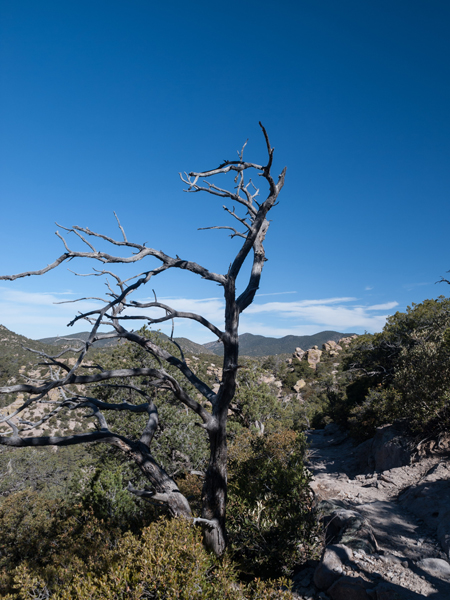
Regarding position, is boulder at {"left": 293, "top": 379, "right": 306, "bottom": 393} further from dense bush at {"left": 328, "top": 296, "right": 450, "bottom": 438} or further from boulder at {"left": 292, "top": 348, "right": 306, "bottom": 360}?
dense bush at {"left": 328, "top": 296, "right": 450, "bottom": 438}

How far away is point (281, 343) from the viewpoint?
136000 mm

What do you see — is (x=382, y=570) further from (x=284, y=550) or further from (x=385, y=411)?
(x=385, y=411)

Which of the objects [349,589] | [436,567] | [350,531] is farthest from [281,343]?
[349,589]

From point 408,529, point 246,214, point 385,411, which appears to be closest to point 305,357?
point 385,411

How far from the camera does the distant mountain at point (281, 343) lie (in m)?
119

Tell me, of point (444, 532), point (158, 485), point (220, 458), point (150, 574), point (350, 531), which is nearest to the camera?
point (150, 574)

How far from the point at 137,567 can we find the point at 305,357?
65.8 meters

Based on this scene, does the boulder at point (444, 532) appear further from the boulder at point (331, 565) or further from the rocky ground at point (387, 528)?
the boulder at point (331, 565)

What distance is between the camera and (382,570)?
5.62 m

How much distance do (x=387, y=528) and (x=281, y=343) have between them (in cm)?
13040

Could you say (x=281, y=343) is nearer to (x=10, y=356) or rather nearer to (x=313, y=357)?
(x=313, y=357)

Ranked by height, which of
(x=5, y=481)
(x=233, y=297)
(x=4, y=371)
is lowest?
(x=5, y=481)

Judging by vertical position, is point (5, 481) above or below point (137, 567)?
below

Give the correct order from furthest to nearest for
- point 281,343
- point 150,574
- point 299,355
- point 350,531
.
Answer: point 281,343, point 299,355, point 350,531, point 150,574
